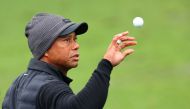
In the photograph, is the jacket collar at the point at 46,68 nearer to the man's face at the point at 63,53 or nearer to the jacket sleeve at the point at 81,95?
the man's face at the point at 63,53

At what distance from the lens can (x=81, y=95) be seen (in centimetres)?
423

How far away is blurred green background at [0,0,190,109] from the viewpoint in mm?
10297

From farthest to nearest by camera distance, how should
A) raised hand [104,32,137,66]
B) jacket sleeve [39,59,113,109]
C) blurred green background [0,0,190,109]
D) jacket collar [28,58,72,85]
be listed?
blurred green background [0,0,190,109], jacket collar [28,58,72,85], raised hand [104,32,137,66], jacket sleeve [39,59,113,109]

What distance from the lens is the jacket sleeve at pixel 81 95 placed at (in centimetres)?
423

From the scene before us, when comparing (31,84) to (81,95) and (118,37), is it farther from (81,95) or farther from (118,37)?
(118,37)

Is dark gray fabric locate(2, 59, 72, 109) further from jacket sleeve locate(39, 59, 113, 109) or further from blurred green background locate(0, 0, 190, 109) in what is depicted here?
blurred green background locate(0, 0, 190, 109)

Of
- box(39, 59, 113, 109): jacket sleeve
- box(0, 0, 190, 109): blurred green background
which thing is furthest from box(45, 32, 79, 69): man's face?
box(0, 0, 190, 109): blurred green background

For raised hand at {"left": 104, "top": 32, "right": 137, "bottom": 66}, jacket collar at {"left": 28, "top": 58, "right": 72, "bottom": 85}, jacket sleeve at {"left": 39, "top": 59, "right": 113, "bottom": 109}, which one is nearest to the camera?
jacket sleeve at {"left": 39, "top": 59, "right": 113, "bottom": 109}

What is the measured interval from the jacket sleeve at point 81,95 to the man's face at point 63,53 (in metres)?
0.26

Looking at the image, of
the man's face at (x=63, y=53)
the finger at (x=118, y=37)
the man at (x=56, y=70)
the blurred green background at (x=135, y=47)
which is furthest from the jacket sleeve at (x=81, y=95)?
the blurred green background at (x=135, y=47)

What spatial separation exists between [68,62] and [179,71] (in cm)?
665

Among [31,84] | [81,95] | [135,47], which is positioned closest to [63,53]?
[31,84]

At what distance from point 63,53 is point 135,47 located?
709cm

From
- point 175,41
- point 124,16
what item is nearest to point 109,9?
point 124,16
